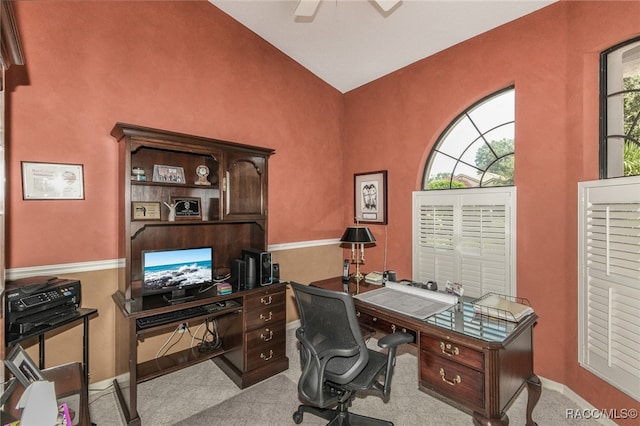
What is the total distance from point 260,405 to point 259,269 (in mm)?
1070

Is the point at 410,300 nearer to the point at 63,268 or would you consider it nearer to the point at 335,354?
the point at 335,354

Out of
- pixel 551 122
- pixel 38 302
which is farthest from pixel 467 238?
pixel 38 302

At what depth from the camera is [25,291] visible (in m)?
1.78

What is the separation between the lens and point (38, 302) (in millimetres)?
1809

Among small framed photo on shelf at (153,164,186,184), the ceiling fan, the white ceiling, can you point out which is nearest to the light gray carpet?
small framed photo on shelf at (153,164,186,184)

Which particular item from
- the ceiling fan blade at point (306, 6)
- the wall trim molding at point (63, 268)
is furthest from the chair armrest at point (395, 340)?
the ceiling fan blade at point (306, 6)

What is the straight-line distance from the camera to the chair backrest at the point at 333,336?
1.67 m

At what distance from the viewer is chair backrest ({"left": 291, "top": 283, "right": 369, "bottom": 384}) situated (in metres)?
1.67

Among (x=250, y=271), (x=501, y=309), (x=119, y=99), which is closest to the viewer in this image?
(x=501, y=309)

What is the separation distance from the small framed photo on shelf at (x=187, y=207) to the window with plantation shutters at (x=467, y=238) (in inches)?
89.5

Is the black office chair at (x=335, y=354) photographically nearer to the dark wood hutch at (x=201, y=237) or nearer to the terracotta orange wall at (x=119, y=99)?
the dark wood hutch at (x=201, y=237)

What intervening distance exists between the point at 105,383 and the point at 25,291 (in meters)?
1.13

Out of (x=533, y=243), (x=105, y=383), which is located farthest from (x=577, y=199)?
(x=105, y=383)

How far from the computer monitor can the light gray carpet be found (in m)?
0.80
